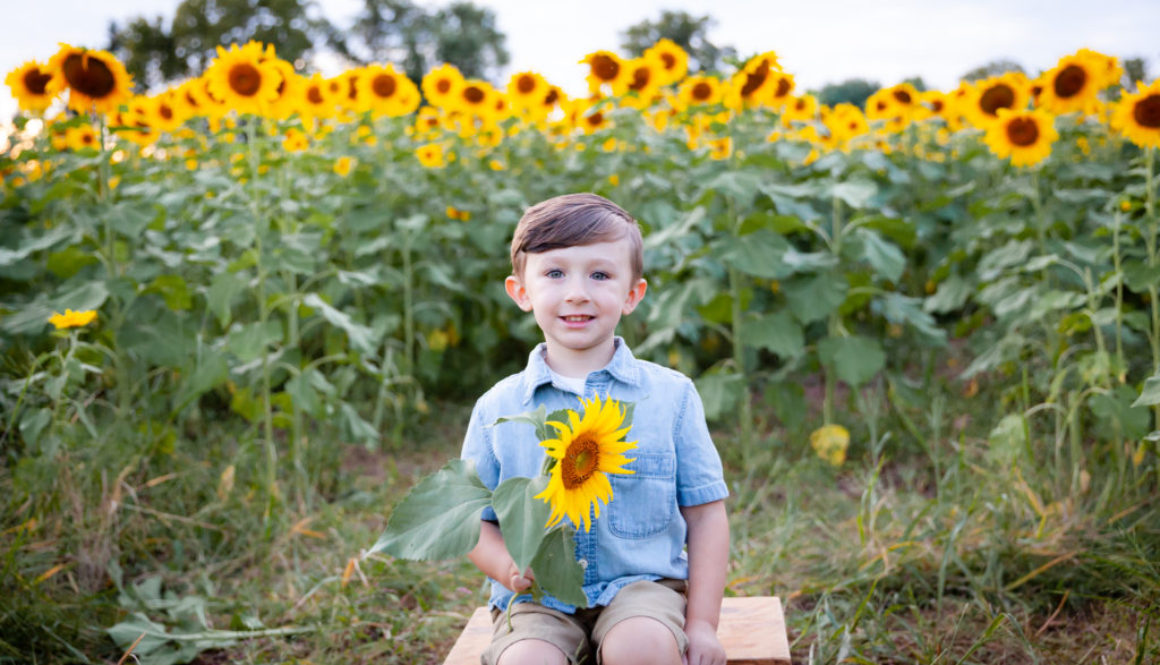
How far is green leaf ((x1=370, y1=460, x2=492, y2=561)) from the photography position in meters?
1.41

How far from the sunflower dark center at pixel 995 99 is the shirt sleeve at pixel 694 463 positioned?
2.89 metres

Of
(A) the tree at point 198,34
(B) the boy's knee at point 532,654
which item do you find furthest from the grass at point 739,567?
(A) the tree at point 198,34

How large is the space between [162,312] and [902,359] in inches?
139

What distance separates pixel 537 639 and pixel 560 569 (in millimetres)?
200

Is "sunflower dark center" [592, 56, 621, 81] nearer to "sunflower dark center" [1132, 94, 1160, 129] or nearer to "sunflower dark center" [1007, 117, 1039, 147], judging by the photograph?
"sunflower dark center" [1007, 117, 1039, 147]

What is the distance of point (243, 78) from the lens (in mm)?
3279

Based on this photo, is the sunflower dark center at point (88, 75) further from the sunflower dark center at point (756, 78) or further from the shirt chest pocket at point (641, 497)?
the shirt chest pocket at point (641, 497)

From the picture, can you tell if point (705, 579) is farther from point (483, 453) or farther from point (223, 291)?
point (223, 291)

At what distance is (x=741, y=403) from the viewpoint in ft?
12.6

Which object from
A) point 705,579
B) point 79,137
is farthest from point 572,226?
point 79,137

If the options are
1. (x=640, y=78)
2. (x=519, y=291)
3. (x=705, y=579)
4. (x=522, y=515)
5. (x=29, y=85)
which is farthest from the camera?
(x=640, y=78)

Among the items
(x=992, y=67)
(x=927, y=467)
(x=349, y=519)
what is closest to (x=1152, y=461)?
(x=927, y=467)

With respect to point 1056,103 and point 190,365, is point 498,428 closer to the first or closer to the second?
point 190,365

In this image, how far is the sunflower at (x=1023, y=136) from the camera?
3.59 meters
